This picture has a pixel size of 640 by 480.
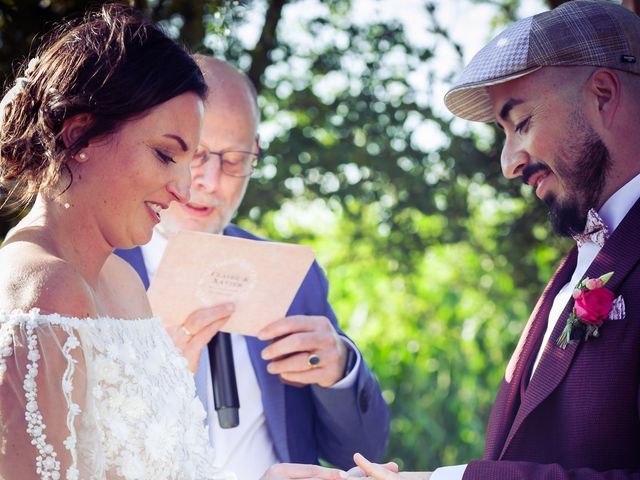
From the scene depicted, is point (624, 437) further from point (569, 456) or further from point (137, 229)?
point (137, 229)

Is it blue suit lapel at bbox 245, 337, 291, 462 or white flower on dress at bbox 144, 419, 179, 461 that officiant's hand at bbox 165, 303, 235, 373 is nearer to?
blue suit lapel at bbox 245, 337, 291, 462

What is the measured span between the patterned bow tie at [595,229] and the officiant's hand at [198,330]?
1216 mm

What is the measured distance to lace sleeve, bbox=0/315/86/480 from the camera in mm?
1998

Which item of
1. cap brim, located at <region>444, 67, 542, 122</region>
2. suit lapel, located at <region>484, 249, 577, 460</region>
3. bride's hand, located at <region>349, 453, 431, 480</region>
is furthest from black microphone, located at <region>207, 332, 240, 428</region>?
cap brim, located at <region>444, 67, 542, 122</region>

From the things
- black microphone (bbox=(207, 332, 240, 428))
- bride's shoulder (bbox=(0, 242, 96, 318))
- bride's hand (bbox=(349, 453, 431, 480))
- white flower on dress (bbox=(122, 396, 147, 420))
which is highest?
bride's shoulder (bbox=(0, 242, 96, 318))

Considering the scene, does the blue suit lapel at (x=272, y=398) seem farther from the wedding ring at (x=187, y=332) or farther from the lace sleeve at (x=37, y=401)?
the lace sleeve at (x=37, y=401)

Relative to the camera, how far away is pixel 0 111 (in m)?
2.44

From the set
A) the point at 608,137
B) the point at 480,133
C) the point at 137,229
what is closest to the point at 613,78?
the point at 608,137

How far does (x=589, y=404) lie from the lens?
245 centimetres

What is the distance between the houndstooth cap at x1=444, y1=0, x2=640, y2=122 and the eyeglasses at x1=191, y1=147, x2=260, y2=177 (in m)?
1.12

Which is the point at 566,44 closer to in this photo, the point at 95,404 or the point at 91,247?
the point at 91,247

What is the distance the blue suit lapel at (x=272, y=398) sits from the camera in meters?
3.47

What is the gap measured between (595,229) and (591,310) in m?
0.36

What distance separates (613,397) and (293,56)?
3.17 metres
